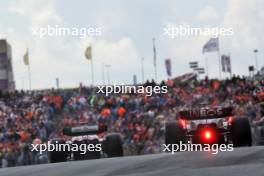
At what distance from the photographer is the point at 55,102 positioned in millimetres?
35625

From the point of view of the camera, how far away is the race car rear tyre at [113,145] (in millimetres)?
21312

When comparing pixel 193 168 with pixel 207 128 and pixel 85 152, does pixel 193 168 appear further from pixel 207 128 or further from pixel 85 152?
pixel 85 152

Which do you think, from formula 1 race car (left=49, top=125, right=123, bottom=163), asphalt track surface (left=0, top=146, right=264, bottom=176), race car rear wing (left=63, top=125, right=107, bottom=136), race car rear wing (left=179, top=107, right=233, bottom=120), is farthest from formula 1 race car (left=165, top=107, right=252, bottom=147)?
asphalt track surface (left=0, top=146, right=264, bottom=176)

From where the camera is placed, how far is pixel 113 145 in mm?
21344

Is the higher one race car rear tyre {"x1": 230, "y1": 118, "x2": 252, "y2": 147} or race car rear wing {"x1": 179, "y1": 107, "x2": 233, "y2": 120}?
race car rear wing {"x1": 179, "y1": 107, "x2": 233, "y2": 120}

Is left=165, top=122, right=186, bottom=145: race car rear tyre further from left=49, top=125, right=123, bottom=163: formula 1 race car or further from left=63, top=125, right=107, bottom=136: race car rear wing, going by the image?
left=63, top=125, right=107, bottom=136: race car rear wing

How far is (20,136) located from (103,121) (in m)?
3.83

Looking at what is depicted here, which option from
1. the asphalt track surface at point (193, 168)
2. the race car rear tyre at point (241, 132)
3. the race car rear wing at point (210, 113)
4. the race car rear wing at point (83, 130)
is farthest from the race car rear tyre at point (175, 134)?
the asphalt track surface at point (193, 168)

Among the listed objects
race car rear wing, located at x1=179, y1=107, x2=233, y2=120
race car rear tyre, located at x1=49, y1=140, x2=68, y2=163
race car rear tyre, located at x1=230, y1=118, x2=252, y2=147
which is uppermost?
race car rear wing, located at x1=179, y1=107, x2=233, y2=120

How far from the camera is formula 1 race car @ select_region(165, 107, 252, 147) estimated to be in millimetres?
20312

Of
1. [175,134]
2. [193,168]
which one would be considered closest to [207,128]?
[175,134]

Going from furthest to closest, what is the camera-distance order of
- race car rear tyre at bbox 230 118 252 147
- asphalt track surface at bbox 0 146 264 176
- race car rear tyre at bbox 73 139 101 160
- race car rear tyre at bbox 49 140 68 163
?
race car rear tyre at bbox 73 139 101 160
race car rear tyre at bbox 49 140 68 163
race car rear tyre at bbox 230 118 252 147
asphalt track surface at bbox 0 146 264 176

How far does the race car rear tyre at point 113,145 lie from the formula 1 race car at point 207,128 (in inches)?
58.3

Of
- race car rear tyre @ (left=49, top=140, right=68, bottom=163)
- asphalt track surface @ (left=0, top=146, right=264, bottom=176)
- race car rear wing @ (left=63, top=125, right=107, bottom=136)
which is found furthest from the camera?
race car rear wing @ (left=63, top=125, right=107, bottom=136)
